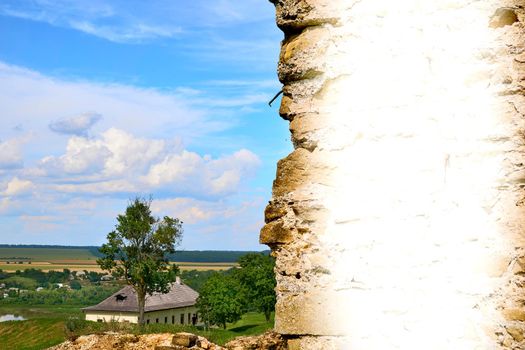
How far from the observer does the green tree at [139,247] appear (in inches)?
1574

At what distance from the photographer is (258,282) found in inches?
1859

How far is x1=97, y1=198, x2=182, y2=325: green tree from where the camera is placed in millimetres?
39969

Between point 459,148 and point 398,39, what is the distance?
1.76 feet

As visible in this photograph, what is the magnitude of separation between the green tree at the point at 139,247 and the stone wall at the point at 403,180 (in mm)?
38274

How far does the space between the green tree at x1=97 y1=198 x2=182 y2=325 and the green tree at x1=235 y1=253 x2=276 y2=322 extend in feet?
28.9

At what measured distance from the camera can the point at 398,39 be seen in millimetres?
2498

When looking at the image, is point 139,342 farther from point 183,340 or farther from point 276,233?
point 276,233

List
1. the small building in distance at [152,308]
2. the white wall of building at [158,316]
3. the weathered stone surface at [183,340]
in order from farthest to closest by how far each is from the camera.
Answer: the small building in distance at [152,308], the white wall of building at [158,316], the weathered stone surface at [183,340]

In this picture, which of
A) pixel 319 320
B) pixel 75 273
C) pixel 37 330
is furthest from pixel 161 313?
pixel 75 273

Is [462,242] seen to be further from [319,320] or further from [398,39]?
[398,39]

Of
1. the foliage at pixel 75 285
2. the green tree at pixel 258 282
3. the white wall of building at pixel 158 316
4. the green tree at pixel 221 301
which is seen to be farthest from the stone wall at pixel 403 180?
the foliage at pixel 75 285

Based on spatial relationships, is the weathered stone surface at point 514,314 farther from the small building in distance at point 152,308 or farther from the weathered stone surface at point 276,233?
the small building in distance at point 152,308

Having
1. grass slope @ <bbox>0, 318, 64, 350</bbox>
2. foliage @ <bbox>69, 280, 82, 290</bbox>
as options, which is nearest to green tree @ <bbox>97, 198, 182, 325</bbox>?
grass slope @ <bbox>0, 318, 64, 350</bbox>

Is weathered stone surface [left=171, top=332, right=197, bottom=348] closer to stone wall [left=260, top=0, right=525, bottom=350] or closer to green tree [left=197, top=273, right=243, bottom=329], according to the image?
stone wall [left=260, top=0, right=525, bottom=350]
